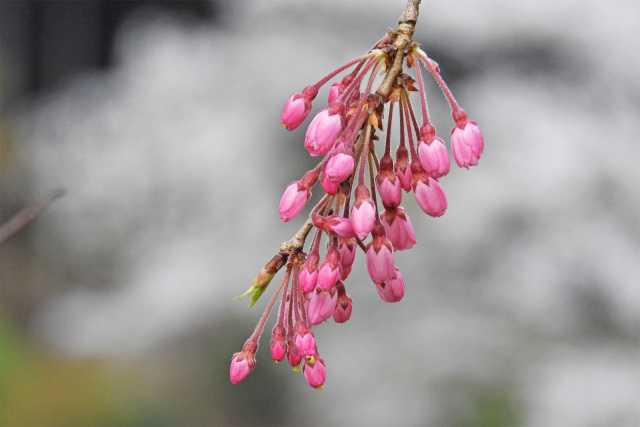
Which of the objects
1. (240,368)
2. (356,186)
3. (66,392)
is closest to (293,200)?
(356,186)

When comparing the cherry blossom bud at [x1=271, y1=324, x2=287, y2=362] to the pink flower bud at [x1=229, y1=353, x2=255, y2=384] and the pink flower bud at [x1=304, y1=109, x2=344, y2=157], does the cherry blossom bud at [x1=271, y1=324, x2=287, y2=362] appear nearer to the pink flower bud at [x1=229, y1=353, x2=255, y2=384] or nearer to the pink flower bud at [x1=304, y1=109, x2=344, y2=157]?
the pink flower bud at [x1=229, y1=353, x2=255, y2=384]

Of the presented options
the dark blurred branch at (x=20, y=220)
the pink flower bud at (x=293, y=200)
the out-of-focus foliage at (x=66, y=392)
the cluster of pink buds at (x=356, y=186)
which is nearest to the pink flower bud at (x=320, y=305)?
the cluster of pink buds at (x=356, y=186)

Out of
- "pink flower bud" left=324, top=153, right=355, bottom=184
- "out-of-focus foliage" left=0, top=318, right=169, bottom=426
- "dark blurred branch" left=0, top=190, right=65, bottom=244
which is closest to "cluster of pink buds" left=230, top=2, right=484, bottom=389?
"pink flower bud" left=324, top=153, right=355, bottom=184

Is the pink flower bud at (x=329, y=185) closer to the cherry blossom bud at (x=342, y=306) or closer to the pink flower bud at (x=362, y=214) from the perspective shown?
the pink flower bud at (x=362, y=214)

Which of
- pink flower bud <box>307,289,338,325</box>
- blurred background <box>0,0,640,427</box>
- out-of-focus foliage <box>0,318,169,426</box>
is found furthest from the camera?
out-of-focus foliage <box>0,318,169,426</box>

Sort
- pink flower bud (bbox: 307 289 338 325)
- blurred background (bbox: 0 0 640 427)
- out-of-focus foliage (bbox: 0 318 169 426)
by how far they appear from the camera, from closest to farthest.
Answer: pink flower bud (bbox: 307 289 338 325) → blurred background (bbox: 0 0 640 427) → out-of-focus foliage (bbox: 0 318 169 426)

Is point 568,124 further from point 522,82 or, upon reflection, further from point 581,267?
point 581,267

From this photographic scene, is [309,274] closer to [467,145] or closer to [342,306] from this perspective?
[342,306]

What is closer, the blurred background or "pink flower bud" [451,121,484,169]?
"pink flower bud" [451,121,484,169]

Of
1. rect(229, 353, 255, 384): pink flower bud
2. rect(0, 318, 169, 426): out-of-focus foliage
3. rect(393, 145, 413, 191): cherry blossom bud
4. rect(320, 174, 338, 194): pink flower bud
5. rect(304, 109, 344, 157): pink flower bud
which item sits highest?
rect(0, 318, 169, 426): out-of-focus foliage
